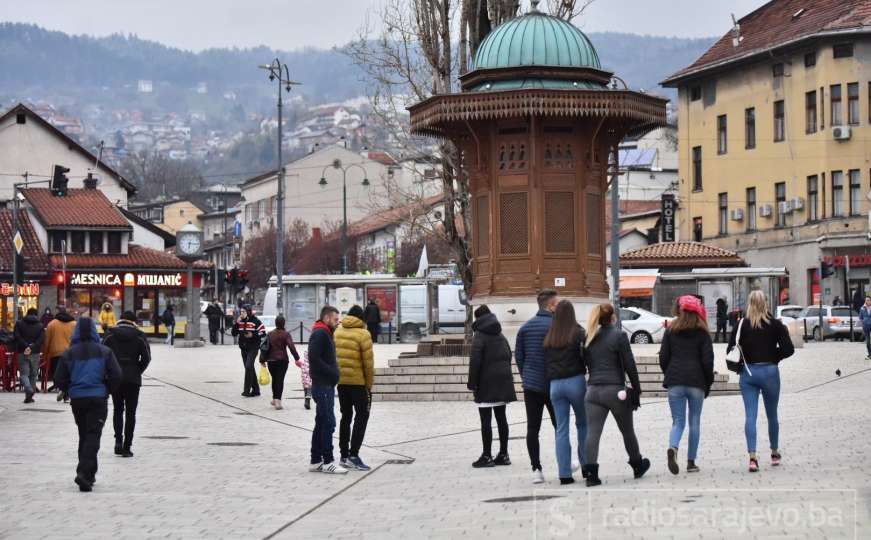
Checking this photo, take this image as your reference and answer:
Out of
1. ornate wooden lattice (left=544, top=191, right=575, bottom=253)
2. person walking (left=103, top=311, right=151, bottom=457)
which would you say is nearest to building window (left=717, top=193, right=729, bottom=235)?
ornate wooden lattice (left=544, top=191, right=575, bottom=253)

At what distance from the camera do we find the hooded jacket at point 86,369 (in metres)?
15.0

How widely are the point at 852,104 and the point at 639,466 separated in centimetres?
4864

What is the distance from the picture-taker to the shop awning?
57562 millimetres

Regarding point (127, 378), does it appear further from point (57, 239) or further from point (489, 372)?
point (57, 239)

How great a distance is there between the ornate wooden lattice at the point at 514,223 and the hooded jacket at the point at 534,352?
39.8 feet

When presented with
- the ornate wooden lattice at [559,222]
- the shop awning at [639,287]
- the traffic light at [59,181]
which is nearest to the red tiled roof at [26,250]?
the traffic light at [59,181]

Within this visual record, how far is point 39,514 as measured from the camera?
12750 millimetres

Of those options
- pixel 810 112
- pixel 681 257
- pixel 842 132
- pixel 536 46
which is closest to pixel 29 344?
pixel 536 46

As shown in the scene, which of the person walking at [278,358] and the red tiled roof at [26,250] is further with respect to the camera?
the red tiled roof at [26,250]

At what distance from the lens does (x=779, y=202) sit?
6366cm

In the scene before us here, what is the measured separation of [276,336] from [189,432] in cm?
501

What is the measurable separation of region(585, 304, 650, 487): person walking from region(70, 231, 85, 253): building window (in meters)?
56.7

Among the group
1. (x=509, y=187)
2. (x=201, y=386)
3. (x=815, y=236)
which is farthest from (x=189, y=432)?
(x=815, y=236)

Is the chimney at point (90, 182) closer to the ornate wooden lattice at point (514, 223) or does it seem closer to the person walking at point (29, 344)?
the person walking at point (29, 344)
